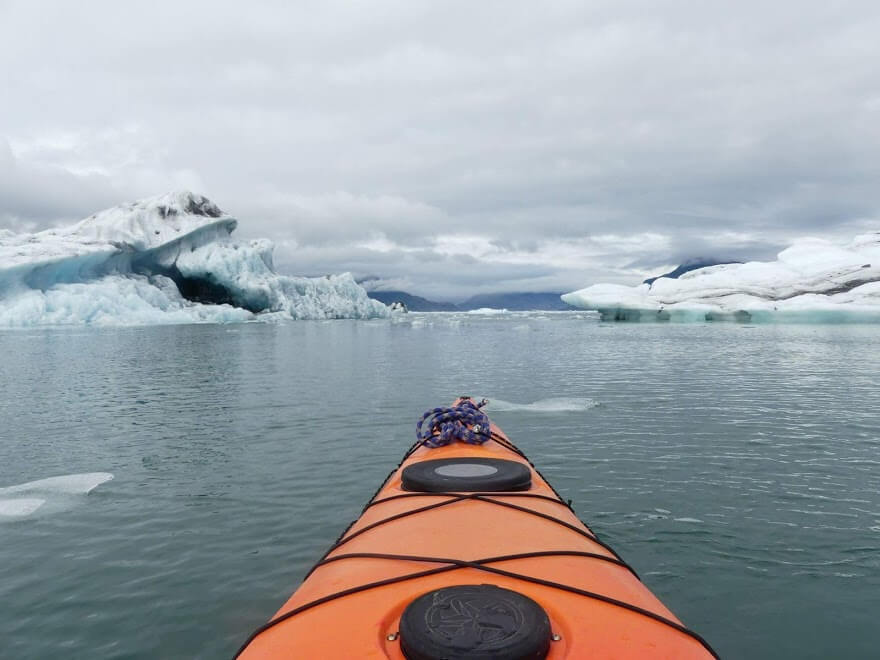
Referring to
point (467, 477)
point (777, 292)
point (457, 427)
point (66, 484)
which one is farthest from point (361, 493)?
point (777, 292)

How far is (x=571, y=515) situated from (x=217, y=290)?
6824cm

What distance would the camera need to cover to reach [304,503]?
706cm

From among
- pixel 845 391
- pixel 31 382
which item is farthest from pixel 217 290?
pixel 845 391

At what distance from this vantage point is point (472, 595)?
2.49 m

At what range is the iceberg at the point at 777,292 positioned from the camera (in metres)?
46.0

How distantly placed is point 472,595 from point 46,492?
7296 millimetres

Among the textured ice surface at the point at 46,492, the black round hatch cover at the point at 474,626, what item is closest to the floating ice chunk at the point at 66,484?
the textured ice surface at the point at 46,492

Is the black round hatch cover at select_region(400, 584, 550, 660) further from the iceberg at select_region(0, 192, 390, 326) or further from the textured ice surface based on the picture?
the iceberg at select_region(0, 192, 390, 326)

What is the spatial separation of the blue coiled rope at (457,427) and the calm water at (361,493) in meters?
1.38

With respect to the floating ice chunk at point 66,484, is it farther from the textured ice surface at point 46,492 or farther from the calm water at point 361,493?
the calm water at point 361,493

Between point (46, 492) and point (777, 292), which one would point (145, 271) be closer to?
point (46, 492)

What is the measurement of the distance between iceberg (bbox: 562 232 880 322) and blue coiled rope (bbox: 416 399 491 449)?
4831cm

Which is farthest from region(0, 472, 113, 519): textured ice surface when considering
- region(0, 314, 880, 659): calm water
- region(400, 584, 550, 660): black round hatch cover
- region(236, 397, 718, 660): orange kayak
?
region(400, 584, 550, 660): black round hatch cover

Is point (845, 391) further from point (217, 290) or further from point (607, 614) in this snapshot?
point (217, 290)
